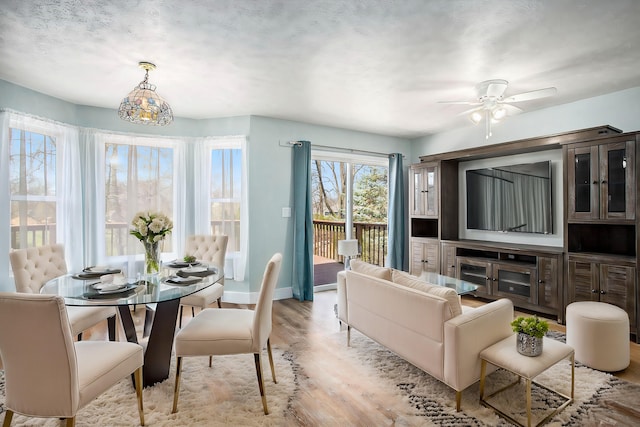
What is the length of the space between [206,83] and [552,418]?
391 centimetres

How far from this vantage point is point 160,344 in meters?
2.45

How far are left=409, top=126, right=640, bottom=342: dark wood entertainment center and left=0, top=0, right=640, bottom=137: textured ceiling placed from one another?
26.2 inches

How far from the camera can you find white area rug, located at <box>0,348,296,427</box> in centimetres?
200

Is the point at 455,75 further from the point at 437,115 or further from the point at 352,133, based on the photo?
the point at 352,133

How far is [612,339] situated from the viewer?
8.41ft

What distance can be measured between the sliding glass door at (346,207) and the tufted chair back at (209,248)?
6.47 ft

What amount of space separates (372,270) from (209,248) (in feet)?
6.55

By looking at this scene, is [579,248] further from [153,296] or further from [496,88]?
[153,296]

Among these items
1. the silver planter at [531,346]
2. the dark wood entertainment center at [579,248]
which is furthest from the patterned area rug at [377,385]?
the dark wood entertainment center at [579,248]

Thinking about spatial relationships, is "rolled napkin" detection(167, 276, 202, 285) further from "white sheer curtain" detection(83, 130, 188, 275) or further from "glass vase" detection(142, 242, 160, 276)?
"white sheer curtain" detection(83, 130, 188, 275)

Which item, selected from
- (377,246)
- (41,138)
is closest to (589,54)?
(377,246)

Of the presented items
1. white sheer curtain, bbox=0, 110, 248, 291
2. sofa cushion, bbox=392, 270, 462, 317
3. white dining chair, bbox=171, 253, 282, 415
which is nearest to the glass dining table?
white dining chair, bbox=171, 253, 282, 415

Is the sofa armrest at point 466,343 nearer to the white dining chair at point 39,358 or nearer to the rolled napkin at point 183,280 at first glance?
the rolled napkin at point 183,280

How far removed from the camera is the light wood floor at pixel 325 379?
206cm
